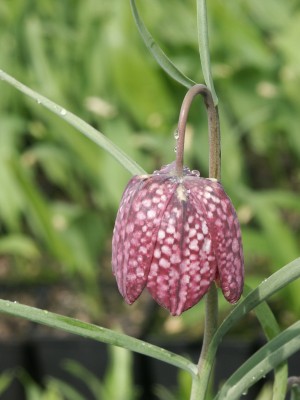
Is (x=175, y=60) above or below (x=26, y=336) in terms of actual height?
above

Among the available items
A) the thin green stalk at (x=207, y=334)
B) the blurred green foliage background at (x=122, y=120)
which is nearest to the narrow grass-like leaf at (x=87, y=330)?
the thin green stalk at (x=207, y=334)

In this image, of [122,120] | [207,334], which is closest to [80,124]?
[207,334]

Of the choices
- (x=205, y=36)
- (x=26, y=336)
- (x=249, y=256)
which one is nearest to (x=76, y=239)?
(x=26, y=336)

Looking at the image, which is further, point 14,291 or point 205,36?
point 14,291

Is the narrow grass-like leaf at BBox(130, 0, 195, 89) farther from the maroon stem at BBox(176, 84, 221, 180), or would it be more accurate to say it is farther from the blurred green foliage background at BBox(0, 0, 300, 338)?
the blurred green foliage background at BBox(0, 0, 300, 338)

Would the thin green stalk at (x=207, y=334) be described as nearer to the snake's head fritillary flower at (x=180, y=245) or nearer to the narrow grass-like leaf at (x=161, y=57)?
the snake's head fritillary flower at (x=180, y=245)

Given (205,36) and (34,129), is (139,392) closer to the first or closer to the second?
(34,129)
